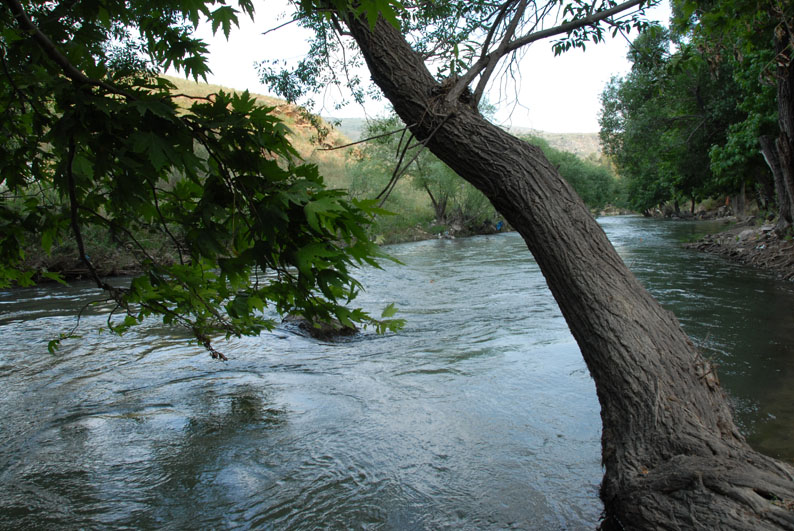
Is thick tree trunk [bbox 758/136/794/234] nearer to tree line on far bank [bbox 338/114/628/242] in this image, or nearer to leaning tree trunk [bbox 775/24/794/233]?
leaning tree trunk [bbox 775/24/794/233]

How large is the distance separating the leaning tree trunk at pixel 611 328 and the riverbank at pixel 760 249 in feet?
36.0

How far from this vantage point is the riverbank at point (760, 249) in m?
12.9

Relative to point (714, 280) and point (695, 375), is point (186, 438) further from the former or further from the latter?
point (714, 280)

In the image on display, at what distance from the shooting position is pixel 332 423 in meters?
5.02

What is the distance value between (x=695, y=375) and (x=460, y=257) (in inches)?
713

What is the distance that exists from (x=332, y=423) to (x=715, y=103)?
22.3 metres

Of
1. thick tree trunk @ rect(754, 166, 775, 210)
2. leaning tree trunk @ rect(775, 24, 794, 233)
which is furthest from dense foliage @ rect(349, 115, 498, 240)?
leaning tree trunk @ rect(775, 24, 794, 233)

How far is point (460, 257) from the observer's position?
21109 mm

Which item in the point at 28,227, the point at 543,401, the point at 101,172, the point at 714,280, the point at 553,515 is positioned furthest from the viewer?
the point at 714,280

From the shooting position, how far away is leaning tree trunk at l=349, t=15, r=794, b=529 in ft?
8.98

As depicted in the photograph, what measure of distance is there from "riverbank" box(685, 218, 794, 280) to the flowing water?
160 inches

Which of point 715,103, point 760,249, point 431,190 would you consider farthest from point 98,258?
point 431,190

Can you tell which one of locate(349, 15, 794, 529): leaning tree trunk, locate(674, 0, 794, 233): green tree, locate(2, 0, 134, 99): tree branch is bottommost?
locate(349, 15, 794, 529): leaning tree trunk

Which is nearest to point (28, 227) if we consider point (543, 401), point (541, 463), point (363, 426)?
point (363, 426)
